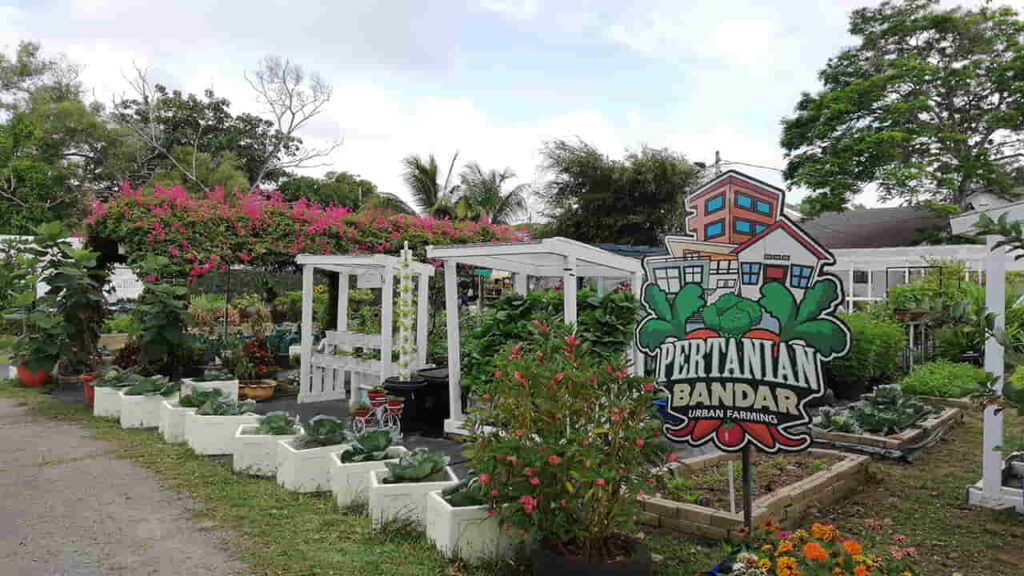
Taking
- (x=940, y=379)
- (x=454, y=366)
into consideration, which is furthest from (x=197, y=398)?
(x=940, y=379)

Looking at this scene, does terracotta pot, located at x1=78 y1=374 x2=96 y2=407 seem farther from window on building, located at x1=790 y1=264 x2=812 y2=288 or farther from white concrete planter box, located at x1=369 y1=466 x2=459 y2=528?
window on building, located at x1=790 y1=264 x2=812 y2=288

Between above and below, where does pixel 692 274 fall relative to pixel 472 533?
above

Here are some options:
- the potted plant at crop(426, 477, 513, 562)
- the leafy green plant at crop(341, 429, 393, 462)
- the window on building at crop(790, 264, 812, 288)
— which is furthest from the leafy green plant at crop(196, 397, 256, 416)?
the window on building at crop(790, 264, 812, 288)

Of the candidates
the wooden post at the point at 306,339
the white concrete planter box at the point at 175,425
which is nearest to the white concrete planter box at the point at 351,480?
the white concrete planter box at the point at 175,425

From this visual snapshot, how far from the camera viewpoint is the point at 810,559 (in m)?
2.55

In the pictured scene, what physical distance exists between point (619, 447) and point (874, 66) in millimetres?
22124

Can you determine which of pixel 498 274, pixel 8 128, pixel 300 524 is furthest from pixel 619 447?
pixel 8 128

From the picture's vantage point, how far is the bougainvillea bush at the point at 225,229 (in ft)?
27.8

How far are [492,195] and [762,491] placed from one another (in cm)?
2155

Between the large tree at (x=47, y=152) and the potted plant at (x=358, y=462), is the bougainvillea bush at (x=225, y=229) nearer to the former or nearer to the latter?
the potted plant at (x=358, y=462)

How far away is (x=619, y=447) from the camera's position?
310 cm

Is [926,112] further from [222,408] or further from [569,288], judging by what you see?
[222,408]

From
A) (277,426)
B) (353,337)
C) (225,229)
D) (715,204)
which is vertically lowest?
(277,426)

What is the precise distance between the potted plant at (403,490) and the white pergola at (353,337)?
333 cm
